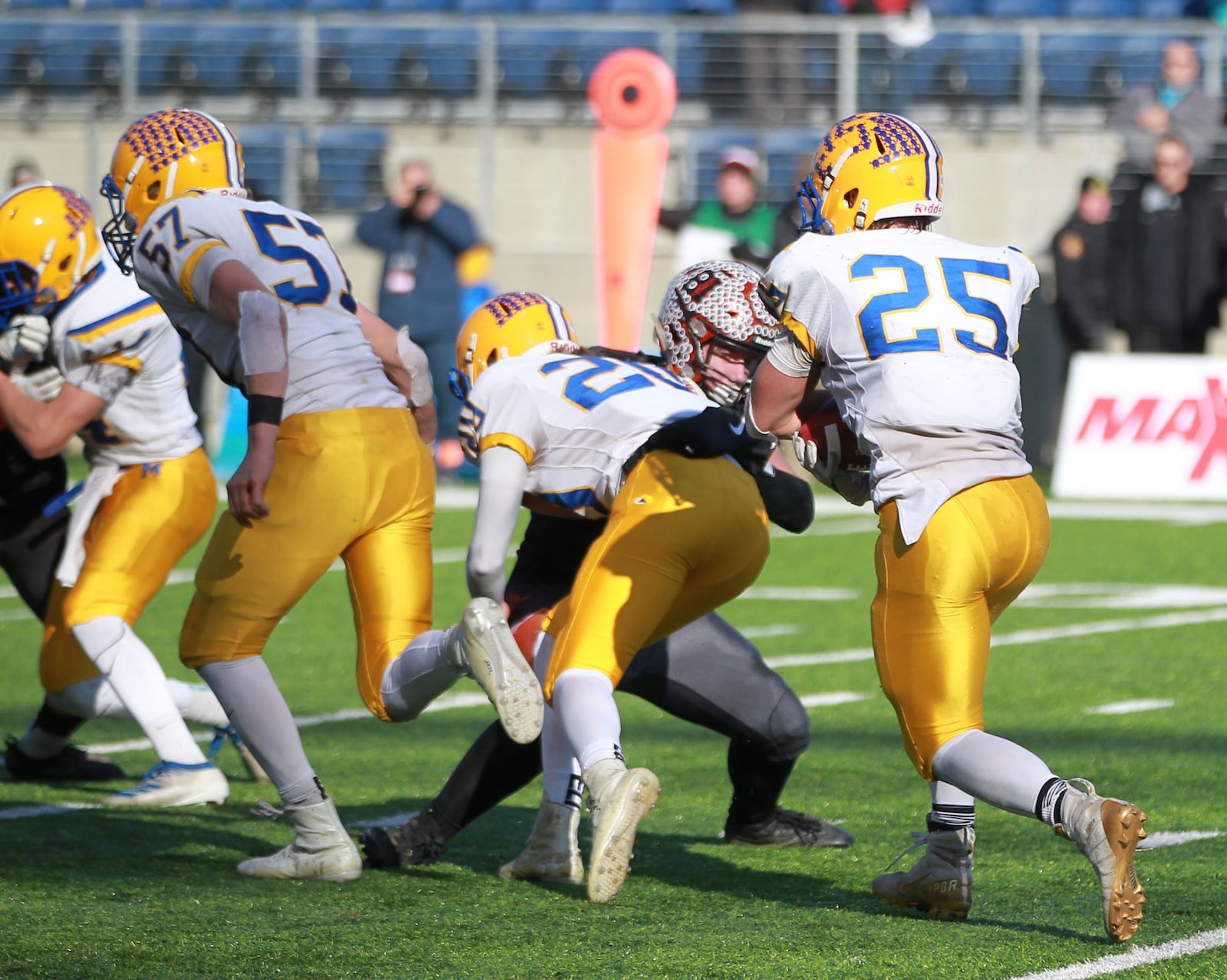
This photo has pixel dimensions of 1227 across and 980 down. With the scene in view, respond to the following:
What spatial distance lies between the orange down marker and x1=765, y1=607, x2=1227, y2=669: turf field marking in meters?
5.23

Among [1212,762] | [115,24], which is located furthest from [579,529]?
[115,24]

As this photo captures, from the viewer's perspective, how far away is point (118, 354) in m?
5.56

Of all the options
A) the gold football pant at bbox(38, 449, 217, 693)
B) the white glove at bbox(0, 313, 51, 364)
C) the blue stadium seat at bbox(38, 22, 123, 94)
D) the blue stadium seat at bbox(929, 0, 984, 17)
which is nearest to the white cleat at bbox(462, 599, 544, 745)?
the gold football pant at bbox(38, 449, 217, 693)

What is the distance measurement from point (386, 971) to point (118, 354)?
2.41m

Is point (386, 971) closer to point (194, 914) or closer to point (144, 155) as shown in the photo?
point (194, 914)

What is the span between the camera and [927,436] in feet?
13.0

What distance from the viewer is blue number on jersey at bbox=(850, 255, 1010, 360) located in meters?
3.96

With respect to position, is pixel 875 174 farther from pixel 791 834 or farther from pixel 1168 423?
pixel 1168 423

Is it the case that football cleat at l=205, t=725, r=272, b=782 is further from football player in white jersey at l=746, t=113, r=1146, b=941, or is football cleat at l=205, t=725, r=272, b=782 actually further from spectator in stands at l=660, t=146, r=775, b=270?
spectator in stands at l=660, t=146, r=775, b=270

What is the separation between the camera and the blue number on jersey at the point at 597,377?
4.50 metres

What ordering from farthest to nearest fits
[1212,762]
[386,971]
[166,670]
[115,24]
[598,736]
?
[115,24] < [166,670] < [1212,762] < [598,736] < [386,971]

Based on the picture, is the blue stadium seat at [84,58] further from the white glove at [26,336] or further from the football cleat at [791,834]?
the football cleat at [791,834]

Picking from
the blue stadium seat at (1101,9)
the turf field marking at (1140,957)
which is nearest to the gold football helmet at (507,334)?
the turf field marking at (1140,957)

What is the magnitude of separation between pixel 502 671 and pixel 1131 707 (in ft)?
10.9
